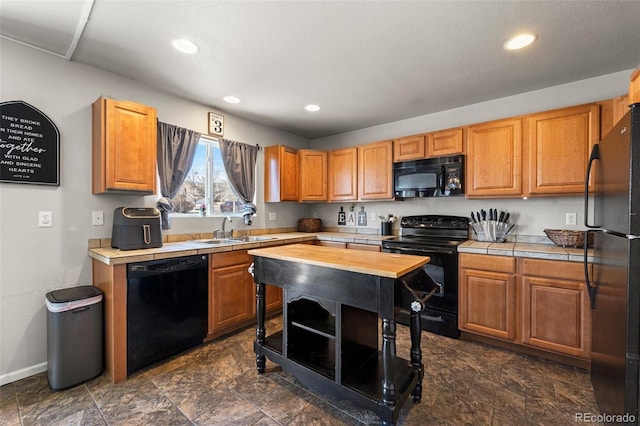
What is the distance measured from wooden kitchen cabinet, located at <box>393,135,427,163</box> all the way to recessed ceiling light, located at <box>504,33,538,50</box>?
1.31 metres

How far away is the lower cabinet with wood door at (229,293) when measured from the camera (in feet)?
8.83

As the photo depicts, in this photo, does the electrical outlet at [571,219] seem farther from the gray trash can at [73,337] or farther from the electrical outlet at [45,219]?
the electrical outlet at [45,219]

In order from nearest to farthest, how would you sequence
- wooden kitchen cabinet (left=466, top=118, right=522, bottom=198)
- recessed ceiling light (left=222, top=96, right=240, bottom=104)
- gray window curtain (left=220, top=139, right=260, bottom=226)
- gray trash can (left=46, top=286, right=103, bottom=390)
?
gray trash can (left=46, top=286, right=103, bottom=390) → wooden kitchen cabinet (left=466, top=118, right=522, bottom=198) → recessed ceiling light (left=222, top=96, right=240, bottom=104) → gray window curtain (left=220, top=139, right=260, bottom=226)

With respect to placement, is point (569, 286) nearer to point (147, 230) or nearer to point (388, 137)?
point (388, 137)

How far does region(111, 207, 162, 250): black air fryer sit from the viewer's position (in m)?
2.33

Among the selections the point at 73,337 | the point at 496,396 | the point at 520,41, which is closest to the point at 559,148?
the point at 520,41

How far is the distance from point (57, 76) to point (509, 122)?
402cm

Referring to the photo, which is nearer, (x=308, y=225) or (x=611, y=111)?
(x=611, y=111)

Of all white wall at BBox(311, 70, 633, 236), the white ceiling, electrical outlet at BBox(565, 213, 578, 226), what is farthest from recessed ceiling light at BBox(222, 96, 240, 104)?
electrical outlet at BBox(565, 213, 578, 226)

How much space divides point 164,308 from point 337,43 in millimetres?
2511

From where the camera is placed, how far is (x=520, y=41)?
202 cm

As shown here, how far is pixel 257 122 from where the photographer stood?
3891 mm

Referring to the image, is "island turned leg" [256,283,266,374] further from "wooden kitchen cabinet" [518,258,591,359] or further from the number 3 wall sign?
"wooden kitchen cabinet" [518,258,591,359]

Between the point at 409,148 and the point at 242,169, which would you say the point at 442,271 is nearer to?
the point at 409,148
